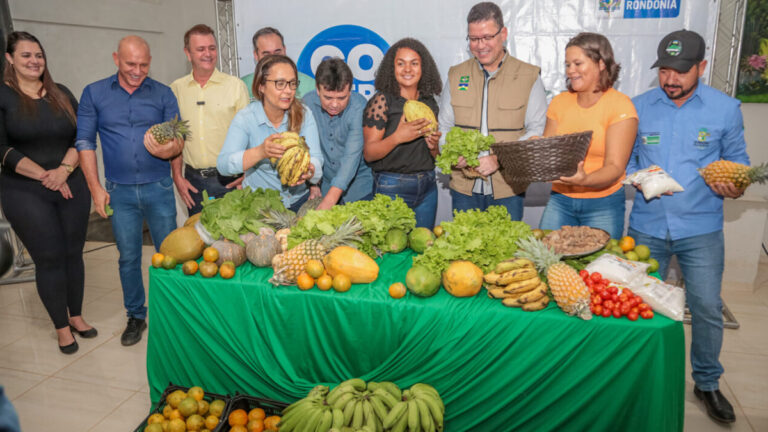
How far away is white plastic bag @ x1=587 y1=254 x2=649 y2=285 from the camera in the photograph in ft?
8.00

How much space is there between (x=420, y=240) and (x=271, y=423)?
126 centimetres

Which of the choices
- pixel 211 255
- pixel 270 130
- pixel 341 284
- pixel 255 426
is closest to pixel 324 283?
pixel 341 284

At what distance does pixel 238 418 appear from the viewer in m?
2.78

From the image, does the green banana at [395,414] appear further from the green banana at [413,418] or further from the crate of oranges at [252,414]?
the crate of oranges at [252,414]

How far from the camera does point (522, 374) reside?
8.25 ft

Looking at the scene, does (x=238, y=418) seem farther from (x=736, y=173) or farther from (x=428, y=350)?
(x=736, y=173)

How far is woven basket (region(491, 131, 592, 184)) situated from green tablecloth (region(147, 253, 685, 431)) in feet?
2.66

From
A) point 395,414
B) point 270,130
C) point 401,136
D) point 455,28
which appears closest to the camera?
point 395,414

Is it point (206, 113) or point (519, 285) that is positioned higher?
point (206, 113)

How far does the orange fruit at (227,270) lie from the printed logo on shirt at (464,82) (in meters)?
2.12

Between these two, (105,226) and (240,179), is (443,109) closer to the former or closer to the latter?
(240,179)

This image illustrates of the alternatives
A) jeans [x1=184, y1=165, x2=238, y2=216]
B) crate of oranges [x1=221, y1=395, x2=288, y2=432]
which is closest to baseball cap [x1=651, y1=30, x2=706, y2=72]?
crate of oranges [x1=221, y1=395, x2=288, y2=432]

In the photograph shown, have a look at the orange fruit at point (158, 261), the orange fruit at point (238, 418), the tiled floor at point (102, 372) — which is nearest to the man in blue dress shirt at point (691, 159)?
the tiled floor at point (102, 372)

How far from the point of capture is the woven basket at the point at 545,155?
2826 mm
